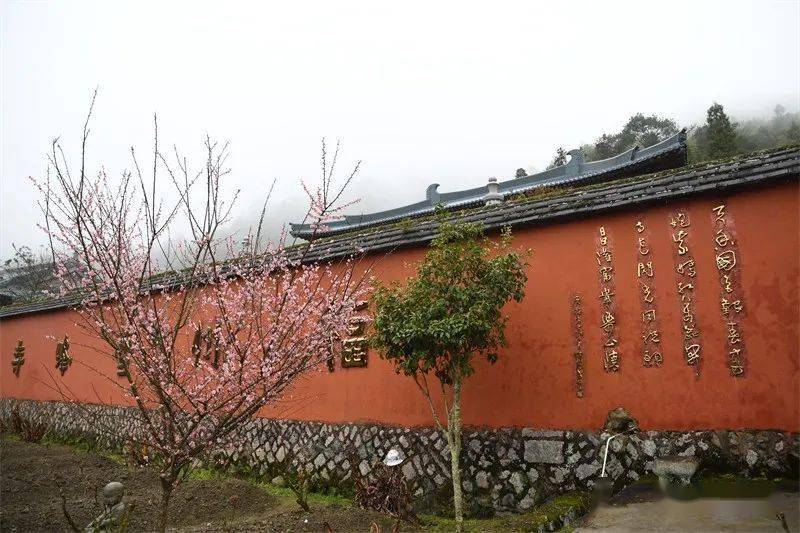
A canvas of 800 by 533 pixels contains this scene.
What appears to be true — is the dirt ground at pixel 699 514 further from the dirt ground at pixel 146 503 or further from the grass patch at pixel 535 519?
the dirt ground at pixel 146 503

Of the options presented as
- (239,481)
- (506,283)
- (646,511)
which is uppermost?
(506,283)

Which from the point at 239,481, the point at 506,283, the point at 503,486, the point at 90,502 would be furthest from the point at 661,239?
the point at 90,502

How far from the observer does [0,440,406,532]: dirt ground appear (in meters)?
6.18

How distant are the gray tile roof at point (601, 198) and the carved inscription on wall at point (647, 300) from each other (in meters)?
0.46

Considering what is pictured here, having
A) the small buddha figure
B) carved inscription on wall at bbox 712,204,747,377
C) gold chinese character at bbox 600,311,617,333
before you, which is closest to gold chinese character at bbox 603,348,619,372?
gold chinese character at bbox 600,311,617,333

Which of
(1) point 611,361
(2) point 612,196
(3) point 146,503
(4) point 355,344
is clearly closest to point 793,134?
(2) point 612,196

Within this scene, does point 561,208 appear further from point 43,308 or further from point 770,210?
point 43,308

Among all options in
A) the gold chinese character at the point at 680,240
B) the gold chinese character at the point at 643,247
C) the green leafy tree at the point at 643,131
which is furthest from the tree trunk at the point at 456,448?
the green leafy tree at the point at 643,131

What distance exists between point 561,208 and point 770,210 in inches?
86.2

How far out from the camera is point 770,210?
548 centimetres

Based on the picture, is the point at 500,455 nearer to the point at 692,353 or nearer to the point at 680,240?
the point at 692,353

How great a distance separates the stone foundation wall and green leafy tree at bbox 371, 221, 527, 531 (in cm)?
65

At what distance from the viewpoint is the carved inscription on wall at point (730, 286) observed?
540 centimetres

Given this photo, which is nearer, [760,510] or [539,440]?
[760,510]
